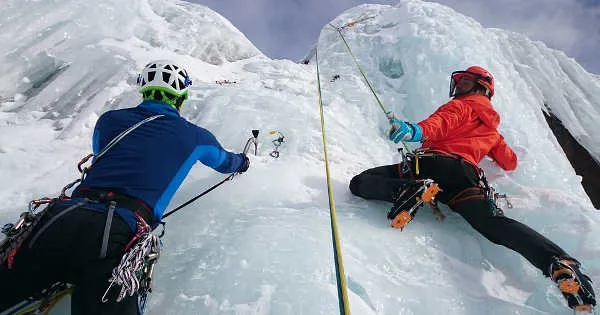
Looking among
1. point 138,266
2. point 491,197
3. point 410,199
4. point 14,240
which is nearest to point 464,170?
point 491,197

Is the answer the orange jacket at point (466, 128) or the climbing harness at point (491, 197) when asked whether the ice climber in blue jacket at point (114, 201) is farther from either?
the climbing harness at point (491, 197)

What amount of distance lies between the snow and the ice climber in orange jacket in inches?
Result: 9.1

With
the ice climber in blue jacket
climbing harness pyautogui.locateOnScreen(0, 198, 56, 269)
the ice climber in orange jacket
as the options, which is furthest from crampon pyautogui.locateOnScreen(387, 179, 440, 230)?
climbing harness pyautogui.locateOnScreen(0, 198, 56, 269)

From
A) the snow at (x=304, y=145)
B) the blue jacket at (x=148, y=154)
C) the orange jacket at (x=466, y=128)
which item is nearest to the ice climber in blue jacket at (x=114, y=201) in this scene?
the blue jacket at (x=148, y=154)

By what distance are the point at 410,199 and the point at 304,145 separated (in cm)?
200

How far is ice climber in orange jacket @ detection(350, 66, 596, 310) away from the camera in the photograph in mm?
2215

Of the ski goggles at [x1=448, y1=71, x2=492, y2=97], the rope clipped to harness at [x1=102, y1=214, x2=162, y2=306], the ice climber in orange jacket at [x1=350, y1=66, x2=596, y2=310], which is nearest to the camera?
the rope clipped to harness at [x1=102, y1=214, x2=162, y2=306]

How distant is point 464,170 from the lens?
280cm

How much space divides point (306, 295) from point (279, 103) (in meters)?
4.10

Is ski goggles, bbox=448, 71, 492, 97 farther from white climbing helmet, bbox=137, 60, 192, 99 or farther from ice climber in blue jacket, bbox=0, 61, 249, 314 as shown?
white climbing helmet, bbox=137, 60, 192, 99

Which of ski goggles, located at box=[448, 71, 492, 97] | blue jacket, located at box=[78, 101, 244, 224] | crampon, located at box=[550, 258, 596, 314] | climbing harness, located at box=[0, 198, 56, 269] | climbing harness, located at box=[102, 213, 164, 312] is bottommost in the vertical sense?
crampon, located at box=[550, 258, 596, 314]

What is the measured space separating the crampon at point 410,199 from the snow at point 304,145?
A: 0.35ft

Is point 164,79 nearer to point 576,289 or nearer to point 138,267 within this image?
point 138,267

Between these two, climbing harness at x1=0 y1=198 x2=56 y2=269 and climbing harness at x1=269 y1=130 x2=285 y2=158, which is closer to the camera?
climbing harness at x1=0 y1=198 x2=56 y2=269
